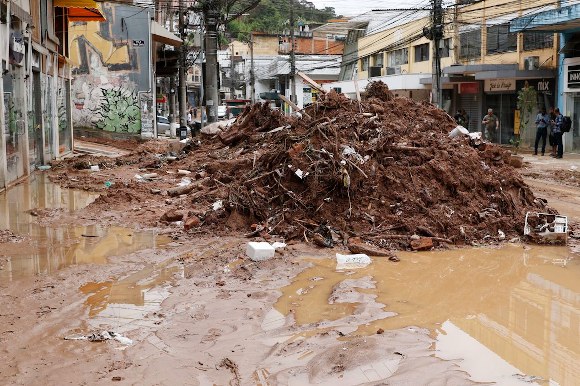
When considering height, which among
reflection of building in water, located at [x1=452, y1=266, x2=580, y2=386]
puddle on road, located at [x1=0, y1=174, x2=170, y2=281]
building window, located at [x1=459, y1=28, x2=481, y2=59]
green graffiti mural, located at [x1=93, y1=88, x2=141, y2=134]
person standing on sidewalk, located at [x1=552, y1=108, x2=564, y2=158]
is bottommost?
reflection of building in water, located at [x1=452, y1=266, x2=580, y2=386]

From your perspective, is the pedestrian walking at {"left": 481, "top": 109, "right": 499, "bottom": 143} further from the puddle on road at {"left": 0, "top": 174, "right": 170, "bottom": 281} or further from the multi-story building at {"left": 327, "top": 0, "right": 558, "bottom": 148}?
the puddle on road at {"left": 0, "top": 174, "right": 170, "bottom": 281}

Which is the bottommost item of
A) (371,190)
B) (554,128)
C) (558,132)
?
(371,190)

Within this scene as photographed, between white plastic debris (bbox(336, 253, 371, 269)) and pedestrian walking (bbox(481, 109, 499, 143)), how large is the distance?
2130 centimetres

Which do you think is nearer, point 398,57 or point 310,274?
point 310,274

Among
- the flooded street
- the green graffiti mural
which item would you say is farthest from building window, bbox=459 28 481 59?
the flooded street

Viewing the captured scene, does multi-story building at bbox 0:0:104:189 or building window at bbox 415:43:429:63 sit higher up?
building window at bbox 415:43:429:63

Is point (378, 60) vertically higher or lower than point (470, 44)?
higher

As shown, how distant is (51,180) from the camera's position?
16781 mm

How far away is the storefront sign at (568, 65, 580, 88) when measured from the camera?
81.8 ft

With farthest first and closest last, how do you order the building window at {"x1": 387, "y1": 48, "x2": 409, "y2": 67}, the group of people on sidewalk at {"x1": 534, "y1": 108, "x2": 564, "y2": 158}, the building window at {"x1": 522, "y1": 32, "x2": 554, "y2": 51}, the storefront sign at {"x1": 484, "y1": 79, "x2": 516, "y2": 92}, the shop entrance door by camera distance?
1. the building window at {"x1": 387, "y1": 48, "x2": 409, "y2": 67}
2. the shop entrance door
3. the storefront sign at {"x1": 484, "y1": 79, "x2": 516, "y2": 92}
4. the building window at {"x1": 522, "y1": 32, "x2": 554, "y2": 51}
5. the group of people on sidewalk at {"x1": 534, "y1": 108, "x2": 564, "y2": 158}

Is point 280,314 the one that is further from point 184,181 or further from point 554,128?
point 554,128

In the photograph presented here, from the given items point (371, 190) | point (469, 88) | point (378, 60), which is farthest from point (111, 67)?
point (378, 60)

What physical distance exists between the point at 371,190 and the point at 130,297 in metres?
4.40

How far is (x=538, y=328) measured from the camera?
602cm
